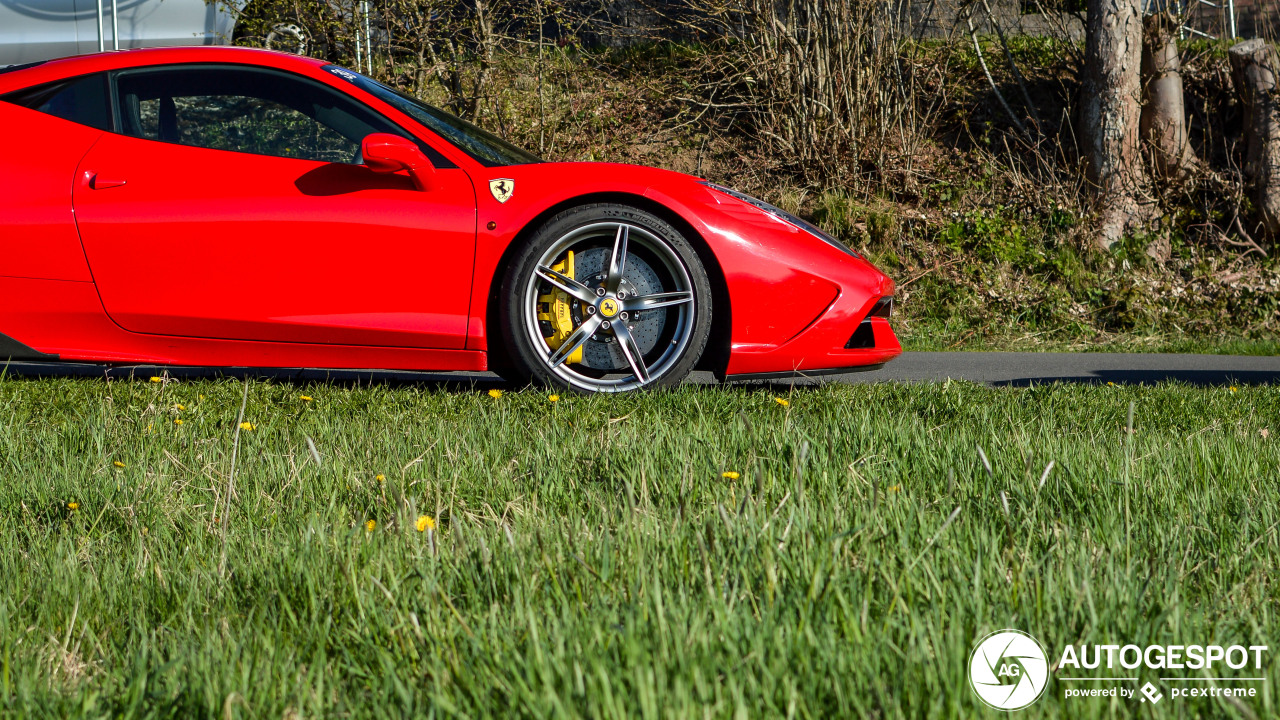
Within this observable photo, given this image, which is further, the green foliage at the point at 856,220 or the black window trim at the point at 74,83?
the green foliage at the point at 856,220

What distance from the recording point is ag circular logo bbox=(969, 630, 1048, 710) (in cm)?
109

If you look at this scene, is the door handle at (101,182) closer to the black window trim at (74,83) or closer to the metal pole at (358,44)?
the black window trim at (74,83)

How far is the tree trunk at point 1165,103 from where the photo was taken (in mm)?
9219

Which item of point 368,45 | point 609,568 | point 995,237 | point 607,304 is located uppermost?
point 368,45

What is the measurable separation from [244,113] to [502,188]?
107 centimetres

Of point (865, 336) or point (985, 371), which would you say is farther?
point (985, 371)

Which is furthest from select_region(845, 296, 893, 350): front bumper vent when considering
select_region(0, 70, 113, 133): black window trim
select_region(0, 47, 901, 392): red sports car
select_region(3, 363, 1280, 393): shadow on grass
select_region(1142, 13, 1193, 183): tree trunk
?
select_region(1142, 13, 1193, 183): tree trunk

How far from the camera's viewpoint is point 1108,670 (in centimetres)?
116

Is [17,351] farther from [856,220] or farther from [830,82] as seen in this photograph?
[830,82]

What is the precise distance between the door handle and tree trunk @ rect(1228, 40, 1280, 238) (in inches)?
367

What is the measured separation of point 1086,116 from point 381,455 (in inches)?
339

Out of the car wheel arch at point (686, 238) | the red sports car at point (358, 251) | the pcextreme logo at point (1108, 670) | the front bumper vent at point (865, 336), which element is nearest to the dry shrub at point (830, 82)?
the front bumper vent at point (865, 336)

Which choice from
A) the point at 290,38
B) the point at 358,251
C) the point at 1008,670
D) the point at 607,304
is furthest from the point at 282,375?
the point at 290,38

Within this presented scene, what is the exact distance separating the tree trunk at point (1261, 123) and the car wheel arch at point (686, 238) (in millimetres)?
7591
